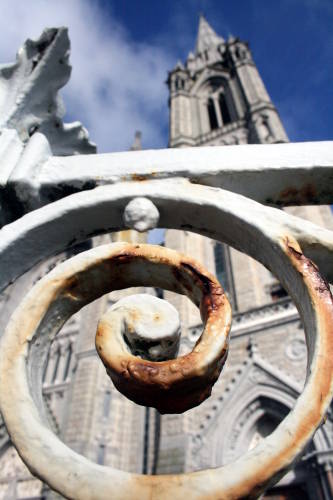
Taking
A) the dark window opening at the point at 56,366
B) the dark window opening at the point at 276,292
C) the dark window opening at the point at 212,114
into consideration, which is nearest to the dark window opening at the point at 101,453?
the dark window opening at the point at 56,366

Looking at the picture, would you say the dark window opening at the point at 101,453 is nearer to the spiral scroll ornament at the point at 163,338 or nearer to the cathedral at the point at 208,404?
the cathedral at the point at 208,404

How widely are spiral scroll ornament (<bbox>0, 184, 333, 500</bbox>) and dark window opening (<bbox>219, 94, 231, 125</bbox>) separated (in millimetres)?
20654

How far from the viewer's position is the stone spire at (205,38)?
29.4 m

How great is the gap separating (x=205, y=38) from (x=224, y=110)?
1416 centimetres

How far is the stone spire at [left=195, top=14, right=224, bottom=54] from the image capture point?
2942 cm

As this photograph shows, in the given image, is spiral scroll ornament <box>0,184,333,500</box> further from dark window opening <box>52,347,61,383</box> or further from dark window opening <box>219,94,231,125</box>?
dark window opening <box>219,94,231,125</box>

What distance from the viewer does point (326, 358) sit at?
20.8 inches

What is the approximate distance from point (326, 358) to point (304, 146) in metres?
0.64

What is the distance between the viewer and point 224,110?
21.0 metres

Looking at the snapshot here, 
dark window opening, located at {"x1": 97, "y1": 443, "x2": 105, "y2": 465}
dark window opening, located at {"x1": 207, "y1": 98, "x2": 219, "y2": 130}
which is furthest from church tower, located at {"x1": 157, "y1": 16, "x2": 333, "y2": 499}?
dark window opening, located at {"x1": 207, "y1": 98, "x2": 219, "y2": 130}

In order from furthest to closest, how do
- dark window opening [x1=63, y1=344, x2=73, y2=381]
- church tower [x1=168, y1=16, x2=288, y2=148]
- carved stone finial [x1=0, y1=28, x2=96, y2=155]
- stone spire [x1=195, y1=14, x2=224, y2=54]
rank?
stone spire [x1=195, y1=14, x2=224, y2=54], church tower [x1=168, y1=16, x2=288, y2=148], dark window opening [x1=63, y1=344, x2=73, y2=381], carved stone finial [x1=0, y1=28, x2=96, y2=155]

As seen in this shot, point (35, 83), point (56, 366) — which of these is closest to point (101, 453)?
point (56, 366)

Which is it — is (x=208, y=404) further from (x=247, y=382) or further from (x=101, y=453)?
(x=101, y=453)

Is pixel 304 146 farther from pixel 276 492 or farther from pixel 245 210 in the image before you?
pixel 276 492
